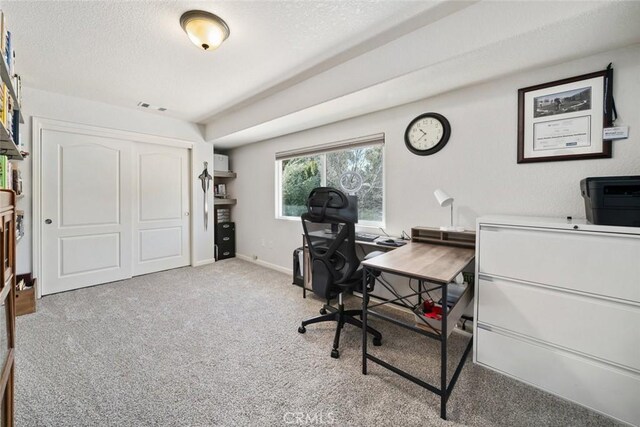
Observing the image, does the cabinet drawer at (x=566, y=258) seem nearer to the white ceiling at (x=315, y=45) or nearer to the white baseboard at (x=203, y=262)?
the white ceiling at (x=315, y=45)

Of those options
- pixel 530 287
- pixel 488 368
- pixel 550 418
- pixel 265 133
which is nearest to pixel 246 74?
pixel 265 133

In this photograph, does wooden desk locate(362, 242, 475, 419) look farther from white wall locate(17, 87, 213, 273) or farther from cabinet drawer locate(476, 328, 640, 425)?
white wall locate(17, 87, 213, 273)

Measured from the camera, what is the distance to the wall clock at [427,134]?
7.85 feet

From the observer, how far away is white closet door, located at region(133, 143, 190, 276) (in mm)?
3801

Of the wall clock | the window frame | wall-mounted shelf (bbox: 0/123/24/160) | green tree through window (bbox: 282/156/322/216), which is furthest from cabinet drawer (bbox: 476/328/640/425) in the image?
wall-mounted shelf (bbox: 0/123/24/160)

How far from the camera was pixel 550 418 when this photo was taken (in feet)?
4.64

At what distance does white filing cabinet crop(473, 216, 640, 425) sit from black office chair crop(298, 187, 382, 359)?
0.85m

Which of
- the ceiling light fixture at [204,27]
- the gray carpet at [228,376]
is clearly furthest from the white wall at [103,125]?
the ceiling light fixture at [204,27]

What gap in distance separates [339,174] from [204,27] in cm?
209

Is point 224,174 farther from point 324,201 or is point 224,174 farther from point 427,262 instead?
point 427,262

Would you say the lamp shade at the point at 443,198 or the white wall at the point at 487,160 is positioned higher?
the white wall at the point at 487,160

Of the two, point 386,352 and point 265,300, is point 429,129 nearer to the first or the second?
point 386,352

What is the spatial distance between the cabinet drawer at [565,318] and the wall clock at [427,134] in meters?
1.30

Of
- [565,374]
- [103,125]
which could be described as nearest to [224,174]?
[103,125]
